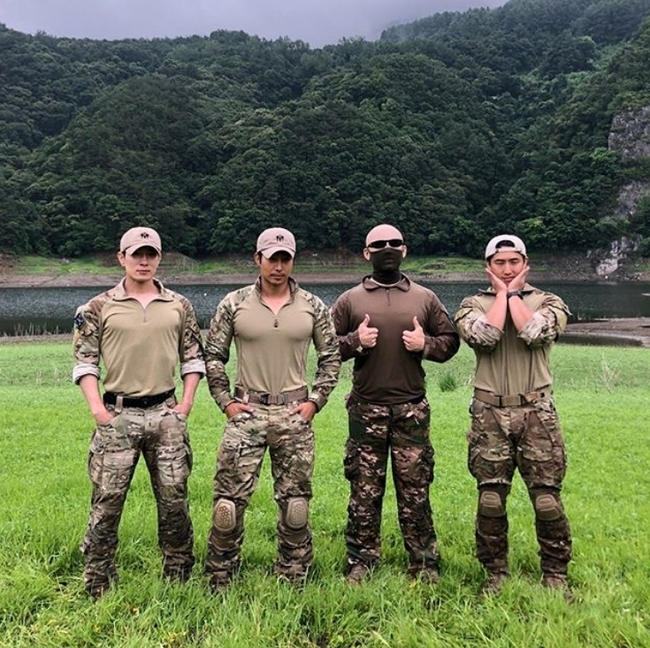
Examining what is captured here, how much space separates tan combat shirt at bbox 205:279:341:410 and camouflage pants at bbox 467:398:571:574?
1182 mm

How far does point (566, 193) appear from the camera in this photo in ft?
319

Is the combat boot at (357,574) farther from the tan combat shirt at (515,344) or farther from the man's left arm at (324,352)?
the tan combat shirt at (515,344)

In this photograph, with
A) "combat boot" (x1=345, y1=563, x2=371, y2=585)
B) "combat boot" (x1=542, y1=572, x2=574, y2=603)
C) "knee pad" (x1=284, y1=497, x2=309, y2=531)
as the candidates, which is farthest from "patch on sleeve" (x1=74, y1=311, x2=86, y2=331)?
"combat boot" (x1=542, y1=572, x2=574, y2=603)

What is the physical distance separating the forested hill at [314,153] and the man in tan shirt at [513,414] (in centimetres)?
8578

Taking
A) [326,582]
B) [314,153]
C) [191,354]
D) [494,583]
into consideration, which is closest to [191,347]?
[191,354]

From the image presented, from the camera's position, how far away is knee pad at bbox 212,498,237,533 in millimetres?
4116

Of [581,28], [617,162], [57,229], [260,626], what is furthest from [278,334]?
[581,28]

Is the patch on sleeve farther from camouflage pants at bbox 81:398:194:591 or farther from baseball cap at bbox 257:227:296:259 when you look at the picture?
baseball cap at bbox 257:227:296:259

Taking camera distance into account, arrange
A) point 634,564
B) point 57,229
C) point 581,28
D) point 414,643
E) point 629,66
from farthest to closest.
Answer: point 581,28 → point 629,66 → point 57,229 → point 634,564 → point 414,643

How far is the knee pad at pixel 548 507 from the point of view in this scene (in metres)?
4.07

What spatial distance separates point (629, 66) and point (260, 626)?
5219 inches

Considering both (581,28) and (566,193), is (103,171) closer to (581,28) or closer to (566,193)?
(566,193)

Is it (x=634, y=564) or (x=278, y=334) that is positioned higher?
(x=278, y=334)

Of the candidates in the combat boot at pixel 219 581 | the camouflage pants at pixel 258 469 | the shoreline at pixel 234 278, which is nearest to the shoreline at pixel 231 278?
the shoreline at pixel 234 278
